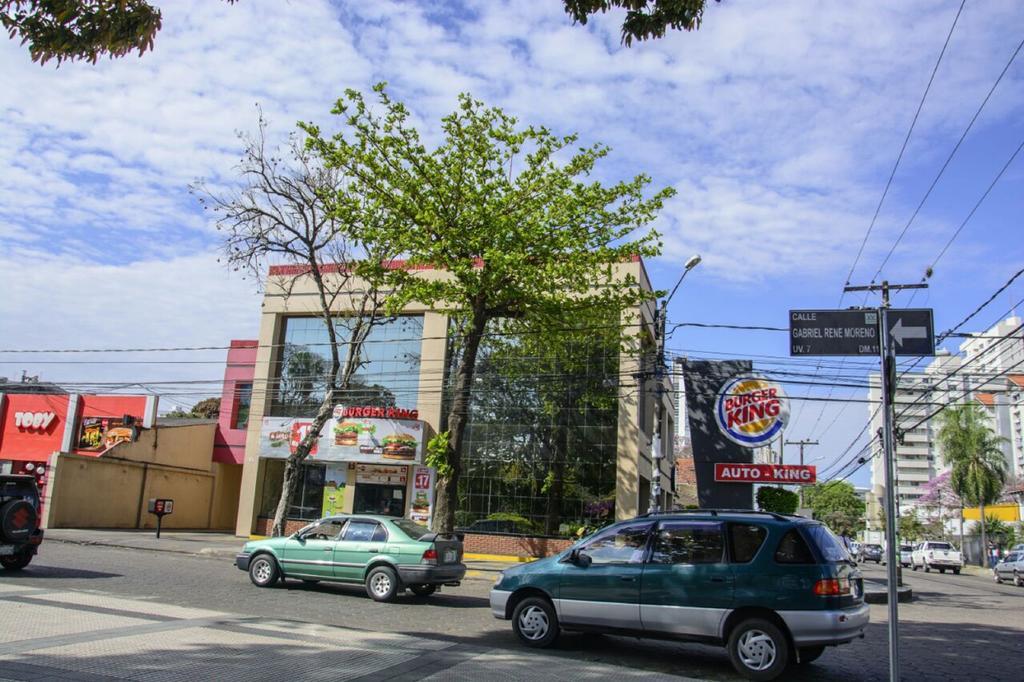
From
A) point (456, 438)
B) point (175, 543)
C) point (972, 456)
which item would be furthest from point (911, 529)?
point (175, 543)

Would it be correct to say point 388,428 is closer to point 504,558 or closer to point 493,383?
point 493,383

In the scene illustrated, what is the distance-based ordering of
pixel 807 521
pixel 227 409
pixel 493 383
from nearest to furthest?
pixel 807 521 < pixel 493 383 < pixel 227 409

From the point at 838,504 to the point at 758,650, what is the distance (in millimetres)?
122642

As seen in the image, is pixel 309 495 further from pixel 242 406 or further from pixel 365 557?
pixel 365 557

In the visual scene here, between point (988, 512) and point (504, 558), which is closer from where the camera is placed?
point (504, 558)

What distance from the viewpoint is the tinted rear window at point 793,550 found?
838 centimetres

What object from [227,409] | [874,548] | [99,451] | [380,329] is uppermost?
[380,329]

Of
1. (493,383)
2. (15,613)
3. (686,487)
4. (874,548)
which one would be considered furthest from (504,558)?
(686,487)

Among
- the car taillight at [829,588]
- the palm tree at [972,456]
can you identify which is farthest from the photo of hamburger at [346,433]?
the palm tree at [972,456]

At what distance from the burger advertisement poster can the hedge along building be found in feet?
0.17

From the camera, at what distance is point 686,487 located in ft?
240

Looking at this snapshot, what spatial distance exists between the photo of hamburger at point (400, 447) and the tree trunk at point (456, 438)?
800 centimetres

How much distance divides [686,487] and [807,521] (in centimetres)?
6669

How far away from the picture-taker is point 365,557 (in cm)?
1382
